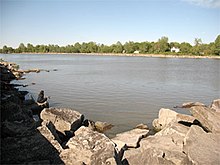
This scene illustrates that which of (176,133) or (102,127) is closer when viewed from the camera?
(176,133)

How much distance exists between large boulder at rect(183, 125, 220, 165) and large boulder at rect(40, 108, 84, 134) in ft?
15.4

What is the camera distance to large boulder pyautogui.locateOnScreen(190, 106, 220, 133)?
30.9 ft

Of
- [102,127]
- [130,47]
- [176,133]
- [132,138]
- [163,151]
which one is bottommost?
[102,127]

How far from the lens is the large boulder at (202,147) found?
677 cm

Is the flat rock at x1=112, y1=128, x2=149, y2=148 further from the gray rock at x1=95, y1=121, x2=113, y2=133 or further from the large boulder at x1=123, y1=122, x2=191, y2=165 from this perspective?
the gray rock at x1=95, y1=121, x2=113, y2=133

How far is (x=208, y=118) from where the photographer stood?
9820 mm

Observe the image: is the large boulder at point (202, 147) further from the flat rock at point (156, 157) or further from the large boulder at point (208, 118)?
the large boulder at point (208, 118)

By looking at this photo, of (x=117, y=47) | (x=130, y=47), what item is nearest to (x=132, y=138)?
(x=130, y=47)

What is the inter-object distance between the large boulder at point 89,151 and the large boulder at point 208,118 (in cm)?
472

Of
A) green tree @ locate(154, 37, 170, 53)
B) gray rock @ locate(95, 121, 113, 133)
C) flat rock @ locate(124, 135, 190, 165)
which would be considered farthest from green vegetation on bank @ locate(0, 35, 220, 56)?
flat rock @ locate(124, 135, 190, 165)

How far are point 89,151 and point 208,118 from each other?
555 centimetres

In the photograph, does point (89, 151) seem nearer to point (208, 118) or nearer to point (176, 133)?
point (176, 133)

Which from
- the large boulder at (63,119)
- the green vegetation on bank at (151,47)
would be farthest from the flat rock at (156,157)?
the green vegetation on bank at (151,47)

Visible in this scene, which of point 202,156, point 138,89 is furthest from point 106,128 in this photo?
point 138,89
